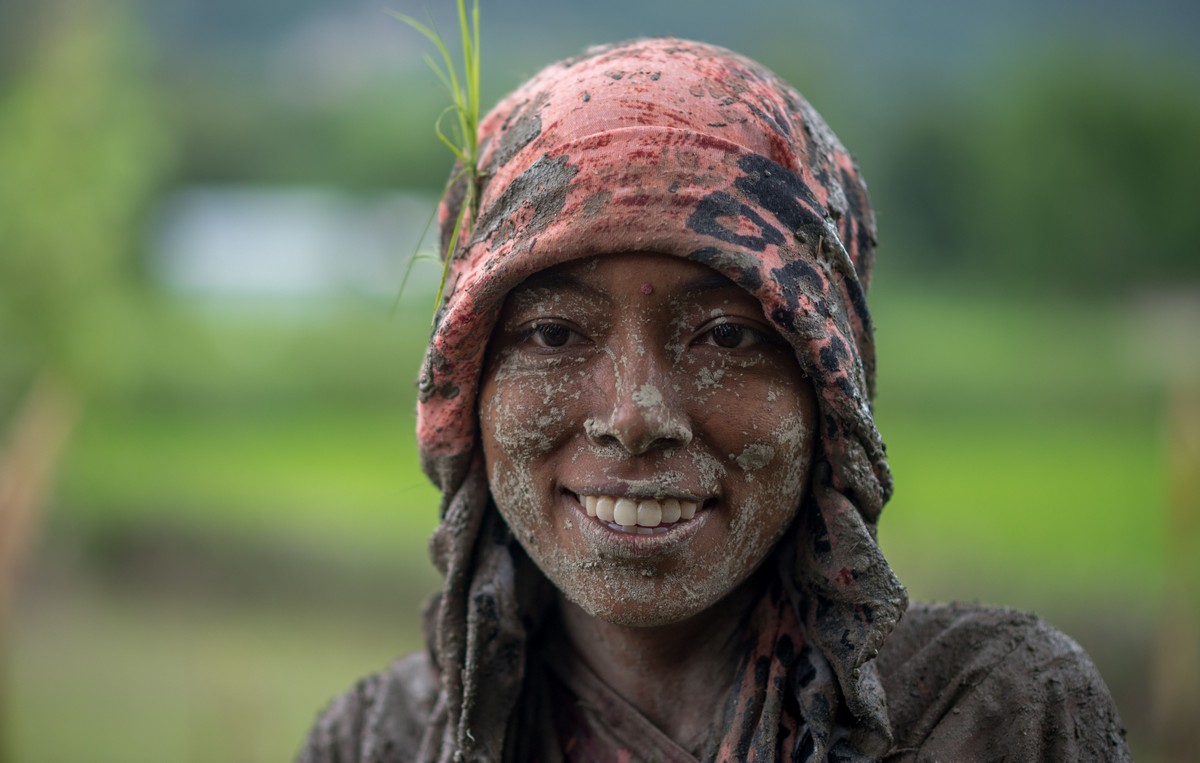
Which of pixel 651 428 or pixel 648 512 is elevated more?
pixel 651 428

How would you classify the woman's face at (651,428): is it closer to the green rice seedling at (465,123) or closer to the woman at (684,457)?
the woman at (684,457)

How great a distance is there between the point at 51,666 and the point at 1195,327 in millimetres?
8096

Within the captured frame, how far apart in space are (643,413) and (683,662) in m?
0.60

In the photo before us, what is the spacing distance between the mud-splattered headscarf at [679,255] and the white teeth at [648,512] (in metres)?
0.32

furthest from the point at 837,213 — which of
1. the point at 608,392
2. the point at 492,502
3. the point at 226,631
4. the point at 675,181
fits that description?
the point at 226,631

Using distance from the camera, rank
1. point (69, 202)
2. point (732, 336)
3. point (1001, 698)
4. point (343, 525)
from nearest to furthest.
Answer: point (732, 336)
point (1001, 698)
point (69, 202)
point (343, 525)

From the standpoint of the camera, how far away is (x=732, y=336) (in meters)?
2.18

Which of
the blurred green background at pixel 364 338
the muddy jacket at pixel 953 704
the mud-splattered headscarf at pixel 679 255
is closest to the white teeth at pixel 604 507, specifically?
the mud-splattered headscarf at pixel 679 255

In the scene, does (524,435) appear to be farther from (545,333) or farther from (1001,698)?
(1001,698)

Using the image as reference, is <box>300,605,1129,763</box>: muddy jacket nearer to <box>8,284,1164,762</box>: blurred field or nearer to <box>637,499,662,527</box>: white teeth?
<box>637,499,662,527</box>: white teeth

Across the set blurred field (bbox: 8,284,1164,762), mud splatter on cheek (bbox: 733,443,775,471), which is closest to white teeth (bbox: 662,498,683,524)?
mud splatter on cheek (bbox: 733,443,775,471)

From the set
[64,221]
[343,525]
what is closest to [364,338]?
[343,525]

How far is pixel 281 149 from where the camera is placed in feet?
43.4

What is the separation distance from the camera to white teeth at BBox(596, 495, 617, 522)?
2.18m
